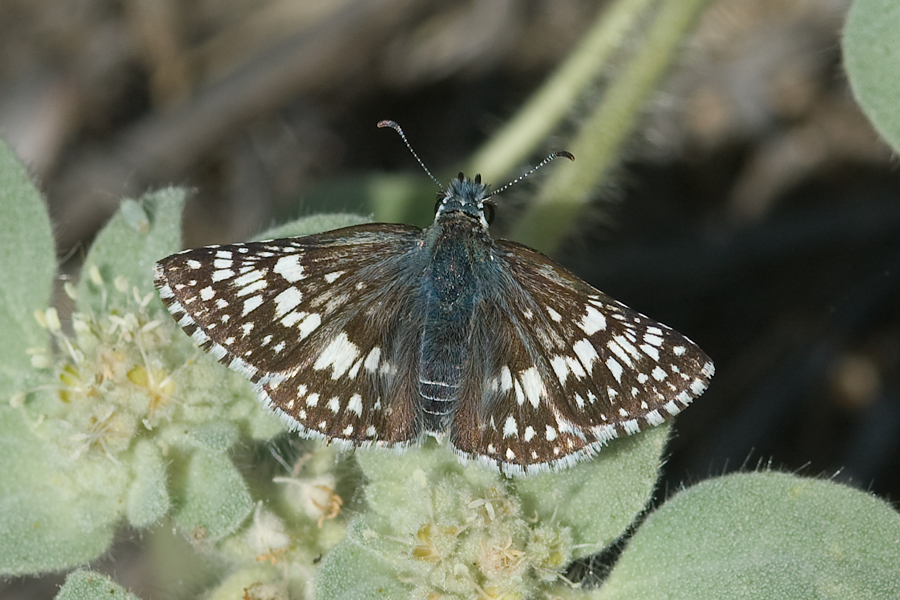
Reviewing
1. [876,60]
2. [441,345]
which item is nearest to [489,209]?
[441,345]

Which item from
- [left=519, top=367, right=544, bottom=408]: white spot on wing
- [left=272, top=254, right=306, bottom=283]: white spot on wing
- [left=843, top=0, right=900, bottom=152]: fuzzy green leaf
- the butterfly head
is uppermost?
[left=843, top=0, right=900, bottom=152]: fuzzy green leaf

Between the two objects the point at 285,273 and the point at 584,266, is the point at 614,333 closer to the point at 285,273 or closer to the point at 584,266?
the point at 285,273

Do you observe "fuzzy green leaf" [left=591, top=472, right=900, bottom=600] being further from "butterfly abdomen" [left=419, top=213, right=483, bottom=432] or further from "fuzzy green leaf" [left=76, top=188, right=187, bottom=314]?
"fuzzy green leaf" [left=76, top=188, right=187, bottom=314]

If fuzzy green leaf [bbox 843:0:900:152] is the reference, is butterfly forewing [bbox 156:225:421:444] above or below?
below

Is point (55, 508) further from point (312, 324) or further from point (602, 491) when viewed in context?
point (602, 491)

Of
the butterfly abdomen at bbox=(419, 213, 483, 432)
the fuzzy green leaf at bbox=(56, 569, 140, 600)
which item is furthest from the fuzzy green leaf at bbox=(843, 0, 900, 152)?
the fuzzy green leaf at bbox=(56, 569, 140, 600)
